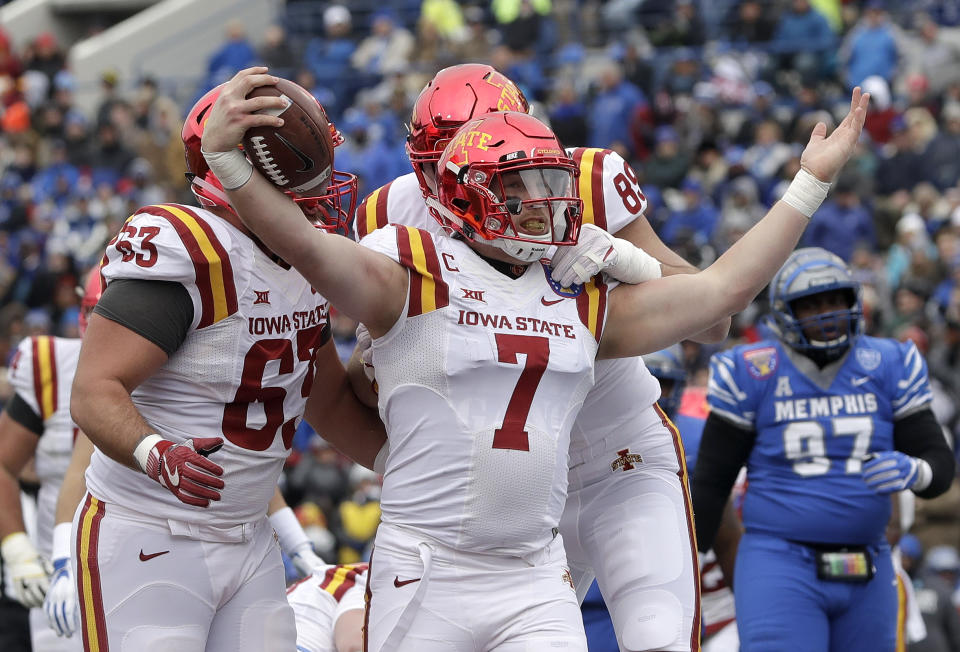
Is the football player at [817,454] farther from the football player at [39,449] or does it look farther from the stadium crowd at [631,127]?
the stadium crowd at [631,127]

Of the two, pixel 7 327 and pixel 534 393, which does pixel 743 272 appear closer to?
pixel 534 393

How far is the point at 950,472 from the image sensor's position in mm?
5328

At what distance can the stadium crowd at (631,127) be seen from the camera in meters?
11.5

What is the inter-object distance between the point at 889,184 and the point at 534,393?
1032cm

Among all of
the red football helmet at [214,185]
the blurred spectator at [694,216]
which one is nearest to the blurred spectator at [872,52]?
the blurred spectator at [694,216]

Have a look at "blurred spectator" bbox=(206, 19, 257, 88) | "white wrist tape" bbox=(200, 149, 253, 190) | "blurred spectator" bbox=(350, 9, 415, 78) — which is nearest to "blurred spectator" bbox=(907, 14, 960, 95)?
"blurred spectator" bbox=(350, 9, 415, 78)

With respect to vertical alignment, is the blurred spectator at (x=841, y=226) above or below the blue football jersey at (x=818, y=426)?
below

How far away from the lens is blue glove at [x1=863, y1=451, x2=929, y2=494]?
16.5 ft

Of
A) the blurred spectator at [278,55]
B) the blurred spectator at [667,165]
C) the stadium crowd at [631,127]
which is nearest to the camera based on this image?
the stadium crowd at [631,127]

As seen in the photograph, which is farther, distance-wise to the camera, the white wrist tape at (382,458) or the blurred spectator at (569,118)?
the blurred spectator at (569,118)

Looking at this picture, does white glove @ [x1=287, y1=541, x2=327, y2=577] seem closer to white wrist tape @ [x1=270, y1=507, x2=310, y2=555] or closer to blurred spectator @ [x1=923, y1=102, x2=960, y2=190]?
white wrist tape @ [x1=270, y1=507, x2=310, y2=555]

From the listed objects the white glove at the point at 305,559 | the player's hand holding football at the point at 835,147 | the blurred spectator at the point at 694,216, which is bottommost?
the blurred spectator at the point at 694,216

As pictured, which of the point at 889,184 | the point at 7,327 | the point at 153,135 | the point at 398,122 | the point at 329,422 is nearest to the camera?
the point at 329,422

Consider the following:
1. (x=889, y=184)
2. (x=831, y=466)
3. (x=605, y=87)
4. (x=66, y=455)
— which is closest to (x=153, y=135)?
(x=605, y=87)
